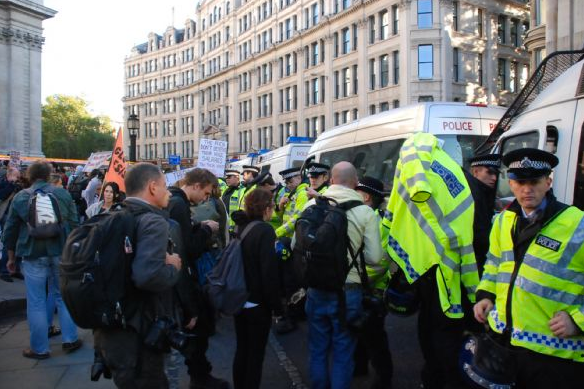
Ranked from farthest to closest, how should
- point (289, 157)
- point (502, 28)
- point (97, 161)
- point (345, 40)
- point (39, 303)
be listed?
point (345, 40), point (502, 28), point (289, 157), point (97, 161), point (39, 303)

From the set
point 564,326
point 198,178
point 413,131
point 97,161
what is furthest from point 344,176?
point 97,161

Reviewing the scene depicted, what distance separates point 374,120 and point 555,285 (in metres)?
8.63

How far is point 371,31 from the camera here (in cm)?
4122

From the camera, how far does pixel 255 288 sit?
4055mm

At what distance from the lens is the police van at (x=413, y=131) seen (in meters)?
9.29

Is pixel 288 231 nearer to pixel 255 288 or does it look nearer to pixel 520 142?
pixel 255 288

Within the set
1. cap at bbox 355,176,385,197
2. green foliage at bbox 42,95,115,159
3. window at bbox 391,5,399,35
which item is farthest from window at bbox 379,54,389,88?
green foliage at bbox 42,95,115,159

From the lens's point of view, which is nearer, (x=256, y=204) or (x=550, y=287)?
(x=550, y=287)

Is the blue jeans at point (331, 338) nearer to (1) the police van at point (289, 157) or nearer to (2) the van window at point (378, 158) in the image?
(2) the van window at point (378, 158)

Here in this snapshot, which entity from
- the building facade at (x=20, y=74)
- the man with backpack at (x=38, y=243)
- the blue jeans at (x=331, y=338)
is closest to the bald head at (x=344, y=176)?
the blue jeans at (x=331, y=338)

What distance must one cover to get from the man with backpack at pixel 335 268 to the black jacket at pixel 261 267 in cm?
24

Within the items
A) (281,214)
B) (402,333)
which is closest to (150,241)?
(402,333)

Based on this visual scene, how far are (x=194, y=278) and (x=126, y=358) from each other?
1.33 meters

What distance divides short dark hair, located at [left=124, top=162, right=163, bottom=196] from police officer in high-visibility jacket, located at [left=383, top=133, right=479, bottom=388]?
1.73 metres
